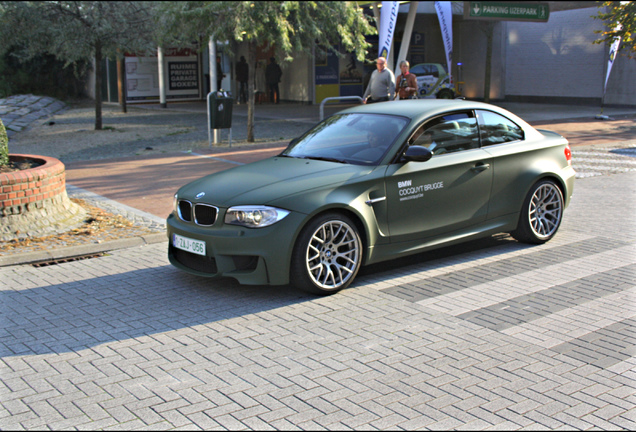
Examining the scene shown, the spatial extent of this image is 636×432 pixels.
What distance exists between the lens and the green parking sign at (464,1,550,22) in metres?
23.3

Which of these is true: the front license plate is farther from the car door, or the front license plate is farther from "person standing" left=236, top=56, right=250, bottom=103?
"person standing" left=236, top=56, right=250, bottom=103

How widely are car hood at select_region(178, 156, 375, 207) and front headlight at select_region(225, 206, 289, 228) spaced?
0.18ft

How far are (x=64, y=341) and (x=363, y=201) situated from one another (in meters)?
2.70

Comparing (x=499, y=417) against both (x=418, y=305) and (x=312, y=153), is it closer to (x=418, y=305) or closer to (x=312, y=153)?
(x=418, y=305)

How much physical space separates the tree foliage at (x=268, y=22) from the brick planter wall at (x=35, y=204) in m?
7.62

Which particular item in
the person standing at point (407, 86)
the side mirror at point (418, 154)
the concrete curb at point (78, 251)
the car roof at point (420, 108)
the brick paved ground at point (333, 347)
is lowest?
the brick paved ground at point (333, 347)

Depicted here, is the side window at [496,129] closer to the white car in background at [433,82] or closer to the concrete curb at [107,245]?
the concrete curb at [107,245]

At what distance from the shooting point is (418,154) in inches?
243

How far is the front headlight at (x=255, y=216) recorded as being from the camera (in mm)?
5586

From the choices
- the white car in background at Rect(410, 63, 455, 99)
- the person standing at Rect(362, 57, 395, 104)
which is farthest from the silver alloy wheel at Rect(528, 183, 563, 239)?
the white car in background at Rect(410, 63, 455, 99)

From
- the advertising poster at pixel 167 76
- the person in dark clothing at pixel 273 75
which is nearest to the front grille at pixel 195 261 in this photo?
the advertising poster at pixel 167 76

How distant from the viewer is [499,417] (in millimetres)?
3691

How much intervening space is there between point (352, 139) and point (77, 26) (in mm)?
14090

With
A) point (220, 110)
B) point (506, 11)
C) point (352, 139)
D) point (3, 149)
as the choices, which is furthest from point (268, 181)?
point (506, 11)
